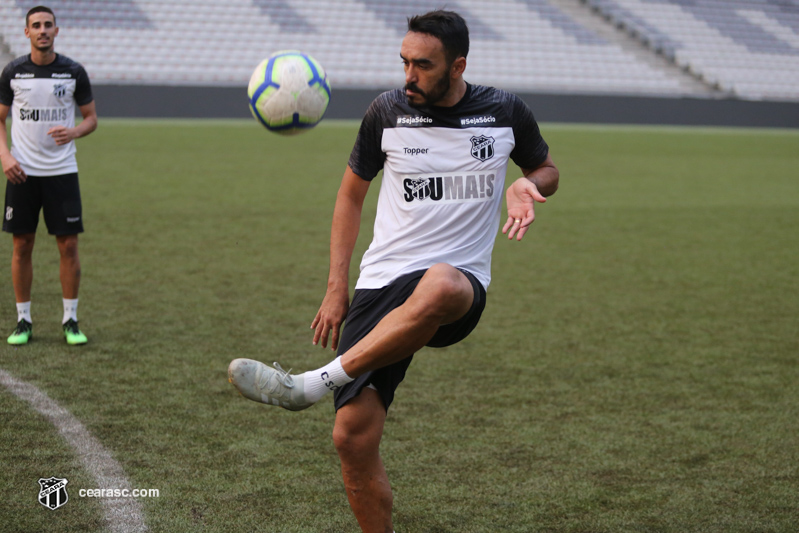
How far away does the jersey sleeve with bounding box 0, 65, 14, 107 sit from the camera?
5441mm

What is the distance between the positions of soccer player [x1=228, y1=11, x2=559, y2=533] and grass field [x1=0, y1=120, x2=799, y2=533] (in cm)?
61

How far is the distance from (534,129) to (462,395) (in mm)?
2043

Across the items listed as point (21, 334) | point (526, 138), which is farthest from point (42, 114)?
point (526, 138)

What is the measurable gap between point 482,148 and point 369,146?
407 mm

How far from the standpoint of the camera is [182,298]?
267 inches

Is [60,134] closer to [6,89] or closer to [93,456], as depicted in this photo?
[6,89]

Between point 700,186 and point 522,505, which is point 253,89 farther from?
point 700,186

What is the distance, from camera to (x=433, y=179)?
9.64 ft

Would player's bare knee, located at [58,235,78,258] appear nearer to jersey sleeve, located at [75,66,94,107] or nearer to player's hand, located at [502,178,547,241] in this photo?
jersey sleeve, located at [75,66,94,107]

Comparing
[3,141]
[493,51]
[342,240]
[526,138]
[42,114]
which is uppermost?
[526,138]

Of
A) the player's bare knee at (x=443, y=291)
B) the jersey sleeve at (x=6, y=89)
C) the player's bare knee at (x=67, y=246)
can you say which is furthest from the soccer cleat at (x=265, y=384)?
the jersey sleeve at (x=6, y=89)

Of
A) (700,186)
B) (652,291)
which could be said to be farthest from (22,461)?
(700,186)

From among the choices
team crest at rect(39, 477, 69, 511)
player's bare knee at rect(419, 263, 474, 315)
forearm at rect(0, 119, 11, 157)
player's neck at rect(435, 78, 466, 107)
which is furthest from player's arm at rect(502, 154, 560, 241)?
forearm at rect(0, 119, 11, 157)

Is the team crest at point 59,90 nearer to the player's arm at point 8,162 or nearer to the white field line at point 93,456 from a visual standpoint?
the player's arm at point 8,162
